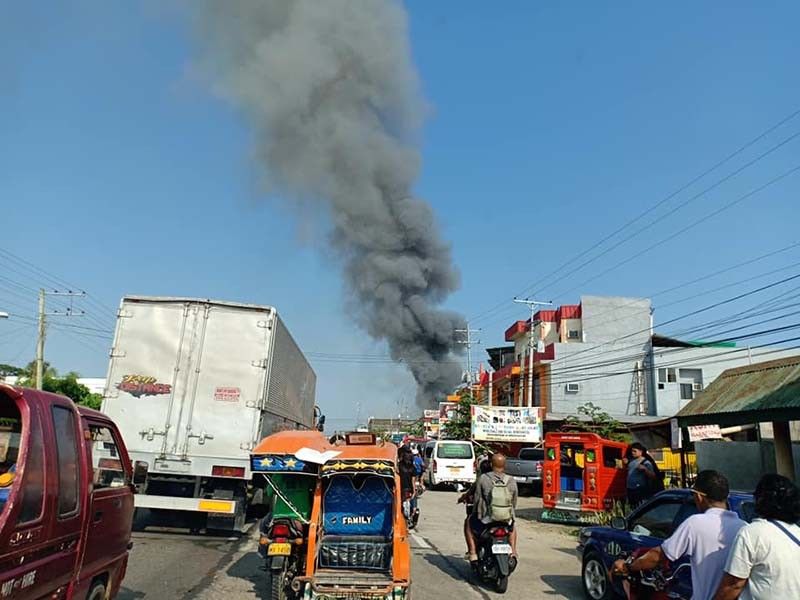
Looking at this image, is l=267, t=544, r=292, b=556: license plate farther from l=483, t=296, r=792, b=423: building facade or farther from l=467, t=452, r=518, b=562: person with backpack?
l=483, t=296, r=792, b=423: building facade

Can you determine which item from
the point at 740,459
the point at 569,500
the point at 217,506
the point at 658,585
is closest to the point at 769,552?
the point at 658,585

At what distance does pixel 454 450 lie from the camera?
21172mm

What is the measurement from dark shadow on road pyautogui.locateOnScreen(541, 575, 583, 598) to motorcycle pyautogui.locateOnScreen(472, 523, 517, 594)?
0.60 metres

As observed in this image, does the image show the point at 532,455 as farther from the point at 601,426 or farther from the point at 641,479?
the point at 641,479

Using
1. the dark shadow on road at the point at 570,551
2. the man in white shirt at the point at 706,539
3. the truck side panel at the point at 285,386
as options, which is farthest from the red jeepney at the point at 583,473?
the man in white shirt at the point at 706,539

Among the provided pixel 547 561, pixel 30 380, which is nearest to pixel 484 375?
pixel 30 380

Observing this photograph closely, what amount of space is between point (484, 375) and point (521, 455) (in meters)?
27.7

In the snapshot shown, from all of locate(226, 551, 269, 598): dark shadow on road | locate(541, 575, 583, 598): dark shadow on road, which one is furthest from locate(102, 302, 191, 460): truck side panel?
locate(541, 575, 583, 598): dark shadow on road

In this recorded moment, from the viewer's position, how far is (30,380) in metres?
41.1

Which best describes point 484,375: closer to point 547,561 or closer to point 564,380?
point 564,380

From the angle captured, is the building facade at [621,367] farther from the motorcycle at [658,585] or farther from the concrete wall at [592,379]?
the motorcycle at [658,585]

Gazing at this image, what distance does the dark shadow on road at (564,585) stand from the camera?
7.03 m

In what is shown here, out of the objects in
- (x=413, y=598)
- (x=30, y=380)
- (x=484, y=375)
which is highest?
(x=484, y=375)

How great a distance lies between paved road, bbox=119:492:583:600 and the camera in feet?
21.2
